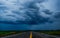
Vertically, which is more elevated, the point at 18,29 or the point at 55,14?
the point at 55,14

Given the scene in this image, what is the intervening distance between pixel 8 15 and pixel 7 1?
0.96 m

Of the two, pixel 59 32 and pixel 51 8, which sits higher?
pixel 51 8

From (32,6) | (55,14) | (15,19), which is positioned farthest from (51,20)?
(15,19)

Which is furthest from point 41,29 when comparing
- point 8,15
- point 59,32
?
point 8,15

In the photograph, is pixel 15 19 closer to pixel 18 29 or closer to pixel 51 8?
pixel 18 29

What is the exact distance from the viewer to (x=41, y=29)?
13438 mm

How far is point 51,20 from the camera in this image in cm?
1366

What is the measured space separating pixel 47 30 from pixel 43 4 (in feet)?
6.02

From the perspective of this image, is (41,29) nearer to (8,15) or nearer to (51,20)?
(51,20)

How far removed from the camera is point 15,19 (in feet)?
44.0

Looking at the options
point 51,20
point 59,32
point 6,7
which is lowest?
point 59,32

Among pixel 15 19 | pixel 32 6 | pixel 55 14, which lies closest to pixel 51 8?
pixel 55 14

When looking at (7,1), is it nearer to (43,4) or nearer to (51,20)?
(43,4)

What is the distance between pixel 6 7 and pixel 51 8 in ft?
10.2
